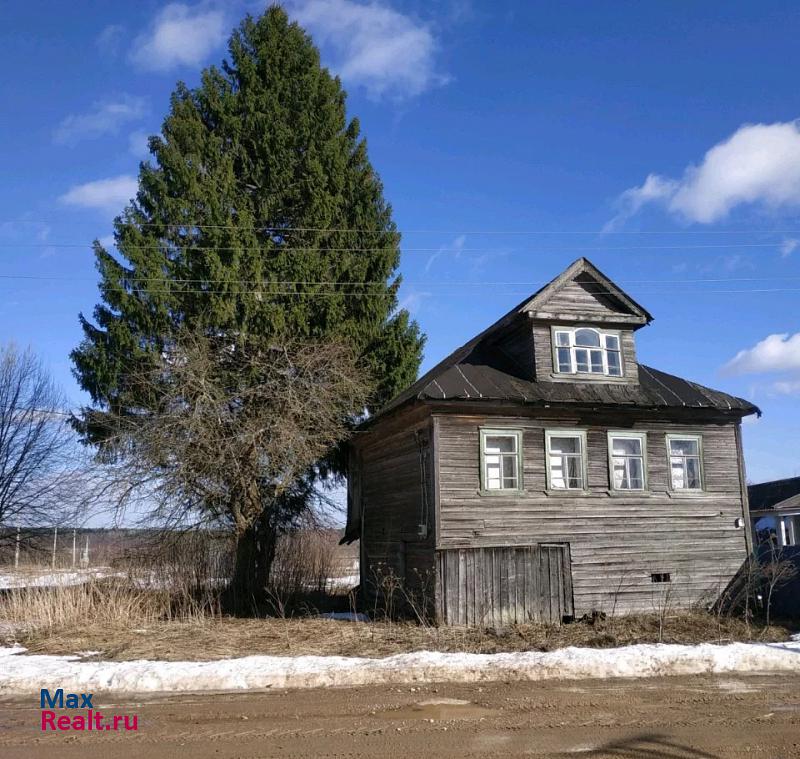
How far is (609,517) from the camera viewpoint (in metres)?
18.2

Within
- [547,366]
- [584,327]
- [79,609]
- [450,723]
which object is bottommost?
[450,723]

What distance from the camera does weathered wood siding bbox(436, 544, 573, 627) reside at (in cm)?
1628

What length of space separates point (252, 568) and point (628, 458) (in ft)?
36.4

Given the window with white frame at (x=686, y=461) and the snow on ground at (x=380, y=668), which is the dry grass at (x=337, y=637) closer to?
the snow on ground at (x=380, y=668)

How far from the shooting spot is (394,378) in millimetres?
24266

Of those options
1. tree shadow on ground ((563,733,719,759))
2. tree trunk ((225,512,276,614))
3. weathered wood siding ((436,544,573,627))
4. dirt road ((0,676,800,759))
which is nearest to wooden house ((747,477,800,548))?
weathered wood siding ((436,544,573,627))

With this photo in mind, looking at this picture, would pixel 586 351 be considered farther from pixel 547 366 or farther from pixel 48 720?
pixel 48 720

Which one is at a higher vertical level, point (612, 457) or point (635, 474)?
point (612, 457)

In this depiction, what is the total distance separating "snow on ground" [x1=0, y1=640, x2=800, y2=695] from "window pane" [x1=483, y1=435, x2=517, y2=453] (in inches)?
241

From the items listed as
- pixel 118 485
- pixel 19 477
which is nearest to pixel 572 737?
pixel 118 485

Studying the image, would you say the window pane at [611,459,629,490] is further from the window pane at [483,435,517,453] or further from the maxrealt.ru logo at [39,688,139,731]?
the maxrealt.ru logo at [39,688,139,731]

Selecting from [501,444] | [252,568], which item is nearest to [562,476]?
[501,444]

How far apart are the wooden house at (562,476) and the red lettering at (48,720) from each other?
29.6 ft

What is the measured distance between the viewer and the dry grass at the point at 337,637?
43.1ft
